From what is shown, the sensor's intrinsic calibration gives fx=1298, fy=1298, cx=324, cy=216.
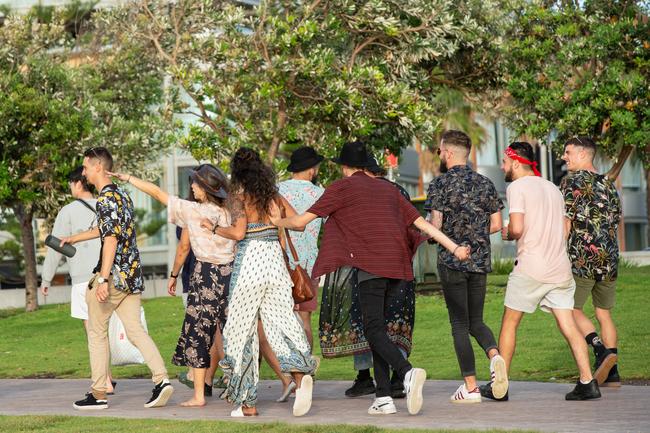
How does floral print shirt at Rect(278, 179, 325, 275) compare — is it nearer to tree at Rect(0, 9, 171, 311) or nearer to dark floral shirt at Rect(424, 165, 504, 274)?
dark floral shirt at Rect(424, 165, 504, 274)

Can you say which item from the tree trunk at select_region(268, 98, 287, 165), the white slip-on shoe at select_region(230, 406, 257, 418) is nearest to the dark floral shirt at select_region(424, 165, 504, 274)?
the white slip-on shoe at select_region(230, 406, 257, 418)

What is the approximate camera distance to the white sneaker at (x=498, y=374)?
8.77 metres

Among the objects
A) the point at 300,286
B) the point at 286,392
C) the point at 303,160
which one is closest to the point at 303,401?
the point at 300,286

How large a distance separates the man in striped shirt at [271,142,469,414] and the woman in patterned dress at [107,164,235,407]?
2.21ft

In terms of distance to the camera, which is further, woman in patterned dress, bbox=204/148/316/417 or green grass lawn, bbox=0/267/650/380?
green grass lawn, bbox=0/267/650/380

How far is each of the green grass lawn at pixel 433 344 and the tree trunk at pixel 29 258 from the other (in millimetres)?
3313

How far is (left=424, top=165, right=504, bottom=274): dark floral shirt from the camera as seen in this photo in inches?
352

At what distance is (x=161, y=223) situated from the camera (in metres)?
44.0

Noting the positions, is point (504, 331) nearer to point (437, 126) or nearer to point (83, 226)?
→ point (83, 226)

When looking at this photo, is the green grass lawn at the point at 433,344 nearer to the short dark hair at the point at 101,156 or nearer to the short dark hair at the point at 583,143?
the short dark hair at the point at 583,143

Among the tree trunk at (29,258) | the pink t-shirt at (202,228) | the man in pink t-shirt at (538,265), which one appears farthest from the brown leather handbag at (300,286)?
the tree trunk at (29,258)

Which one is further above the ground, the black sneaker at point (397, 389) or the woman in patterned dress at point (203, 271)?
the woman in patterned dress at point (203, 271)

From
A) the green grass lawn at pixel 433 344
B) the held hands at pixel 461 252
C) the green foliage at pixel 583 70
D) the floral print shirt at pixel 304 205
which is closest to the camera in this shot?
the held hands at pixel 461 252

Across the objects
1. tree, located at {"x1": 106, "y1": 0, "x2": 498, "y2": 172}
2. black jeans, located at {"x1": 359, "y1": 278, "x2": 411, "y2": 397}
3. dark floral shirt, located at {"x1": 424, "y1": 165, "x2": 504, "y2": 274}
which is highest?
tree, located at {"x1": 106, "y1": 0, "x2": 498, "y2": 172}
